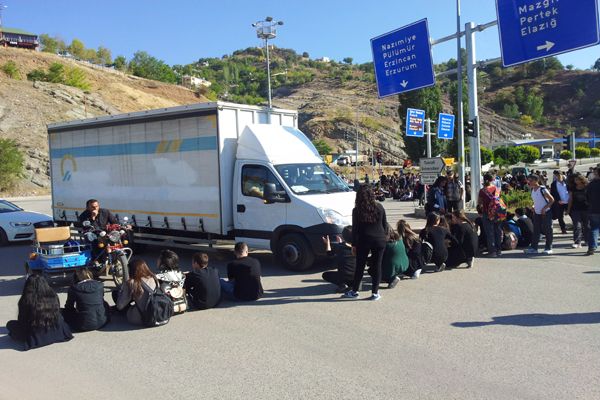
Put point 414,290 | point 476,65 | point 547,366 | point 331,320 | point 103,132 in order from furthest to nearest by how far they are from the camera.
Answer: point 476,65
point 103,132
point 414,290
point 331,320
point 547,366

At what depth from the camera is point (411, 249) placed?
9.09m

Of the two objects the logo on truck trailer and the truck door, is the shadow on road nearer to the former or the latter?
the truck door

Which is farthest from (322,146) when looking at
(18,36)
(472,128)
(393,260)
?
(393,260)

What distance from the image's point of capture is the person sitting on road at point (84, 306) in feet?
21.8

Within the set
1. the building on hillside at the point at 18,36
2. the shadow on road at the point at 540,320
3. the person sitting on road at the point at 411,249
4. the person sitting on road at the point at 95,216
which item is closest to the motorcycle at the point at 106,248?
the person sitting on road at the point at 95,216

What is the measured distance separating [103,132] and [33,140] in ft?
144

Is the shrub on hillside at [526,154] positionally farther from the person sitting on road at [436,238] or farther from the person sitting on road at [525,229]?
the person sitting on road at [436,238]

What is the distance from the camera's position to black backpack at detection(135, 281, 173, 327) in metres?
6.77

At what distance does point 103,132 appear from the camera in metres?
13.1

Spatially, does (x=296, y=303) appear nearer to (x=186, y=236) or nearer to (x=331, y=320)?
(x=331, y=320)

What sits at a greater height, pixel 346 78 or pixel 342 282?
pixel 346 78

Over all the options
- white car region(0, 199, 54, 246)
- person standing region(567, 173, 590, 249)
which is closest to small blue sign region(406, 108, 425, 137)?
person standing region(567, 173, 590, 249)

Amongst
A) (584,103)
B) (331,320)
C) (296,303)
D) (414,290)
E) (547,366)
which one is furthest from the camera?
(584,103)

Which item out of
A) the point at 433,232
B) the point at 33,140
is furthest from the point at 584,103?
the point at 433,232
